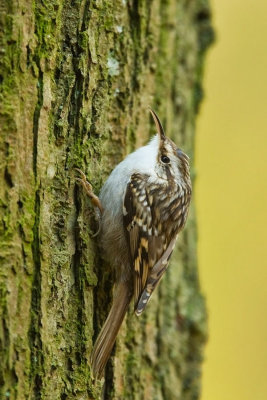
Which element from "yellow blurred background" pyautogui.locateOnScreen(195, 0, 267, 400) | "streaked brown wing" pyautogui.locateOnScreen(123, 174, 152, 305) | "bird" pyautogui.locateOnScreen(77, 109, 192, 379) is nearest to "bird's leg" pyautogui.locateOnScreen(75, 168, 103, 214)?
"bird" pyautogui.locateOnScreen(77, 109, 192, 379)

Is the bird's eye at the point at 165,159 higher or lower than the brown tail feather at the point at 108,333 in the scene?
higher

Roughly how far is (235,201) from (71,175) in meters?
2.73

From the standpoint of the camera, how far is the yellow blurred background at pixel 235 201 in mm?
5004

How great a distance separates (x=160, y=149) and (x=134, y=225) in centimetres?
38

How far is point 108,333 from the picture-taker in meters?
2.66

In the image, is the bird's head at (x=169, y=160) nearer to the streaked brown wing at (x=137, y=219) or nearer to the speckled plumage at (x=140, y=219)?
the speckled plumage at (x=140, y=219)

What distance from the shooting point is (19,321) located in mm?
2238

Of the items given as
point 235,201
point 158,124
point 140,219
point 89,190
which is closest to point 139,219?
point 140,219

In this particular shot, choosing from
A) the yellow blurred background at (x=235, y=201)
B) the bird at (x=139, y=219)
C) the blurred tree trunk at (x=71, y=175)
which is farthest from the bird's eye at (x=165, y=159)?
the yellow blurred background at (x=235, y=201)

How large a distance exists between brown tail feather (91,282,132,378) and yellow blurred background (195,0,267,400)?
2276 millimetres

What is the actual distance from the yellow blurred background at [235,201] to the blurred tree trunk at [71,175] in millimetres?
1606

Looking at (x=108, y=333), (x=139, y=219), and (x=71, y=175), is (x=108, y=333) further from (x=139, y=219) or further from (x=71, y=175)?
(x=71, y=175)

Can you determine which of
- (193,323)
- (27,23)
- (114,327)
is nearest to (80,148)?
(27,23)

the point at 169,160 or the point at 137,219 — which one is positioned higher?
the point at 169,160
